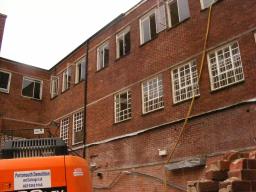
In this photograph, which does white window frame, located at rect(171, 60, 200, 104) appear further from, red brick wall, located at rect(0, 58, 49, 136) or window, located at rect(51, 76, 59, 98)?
red brick wall, located at rect(0, 58, 49, 136)

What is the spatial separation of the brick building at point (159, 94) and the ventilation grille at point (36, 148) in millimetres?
6700

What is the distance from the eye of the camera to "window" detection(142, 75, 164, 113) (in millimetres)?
14586

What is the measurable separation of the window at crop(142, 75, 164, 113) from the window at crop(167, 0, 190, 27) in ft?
8.36

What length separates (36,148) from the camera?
5.88 m

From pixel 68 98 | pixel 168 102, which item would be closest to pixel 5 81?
pixel 68 98

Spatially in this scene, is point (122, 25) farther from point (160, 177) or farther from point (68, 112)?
point (160, 177)

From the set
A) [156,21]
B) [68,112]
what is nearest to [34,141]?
[156,21]

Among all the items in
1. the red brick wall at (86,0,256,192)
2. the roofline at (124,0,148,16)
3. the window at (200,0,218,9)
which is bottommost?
the red brick wall at (86,0,256,192)

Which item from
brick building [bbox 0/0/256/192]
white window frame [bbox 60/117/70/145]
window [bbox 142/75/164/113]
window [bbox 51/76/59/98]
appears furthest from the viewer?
window [bbox 51/76/59/98]

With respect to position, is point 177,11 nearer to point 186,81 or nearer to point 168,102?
point 186,81

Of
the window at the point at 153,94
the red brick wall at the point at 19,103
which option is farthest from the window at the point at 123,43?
the red brick wall at the point at 19,103

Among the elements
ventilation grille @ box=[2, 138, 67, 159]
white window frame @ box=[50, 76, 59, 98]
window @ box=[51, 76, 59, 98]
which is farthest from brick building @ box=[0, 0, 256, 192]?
ventilation grille @ box=[2, 138, 67, 159]

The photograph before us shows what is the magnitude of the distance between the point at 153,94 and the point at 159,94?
38 cm

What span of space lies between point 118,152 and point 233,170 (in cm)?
898
